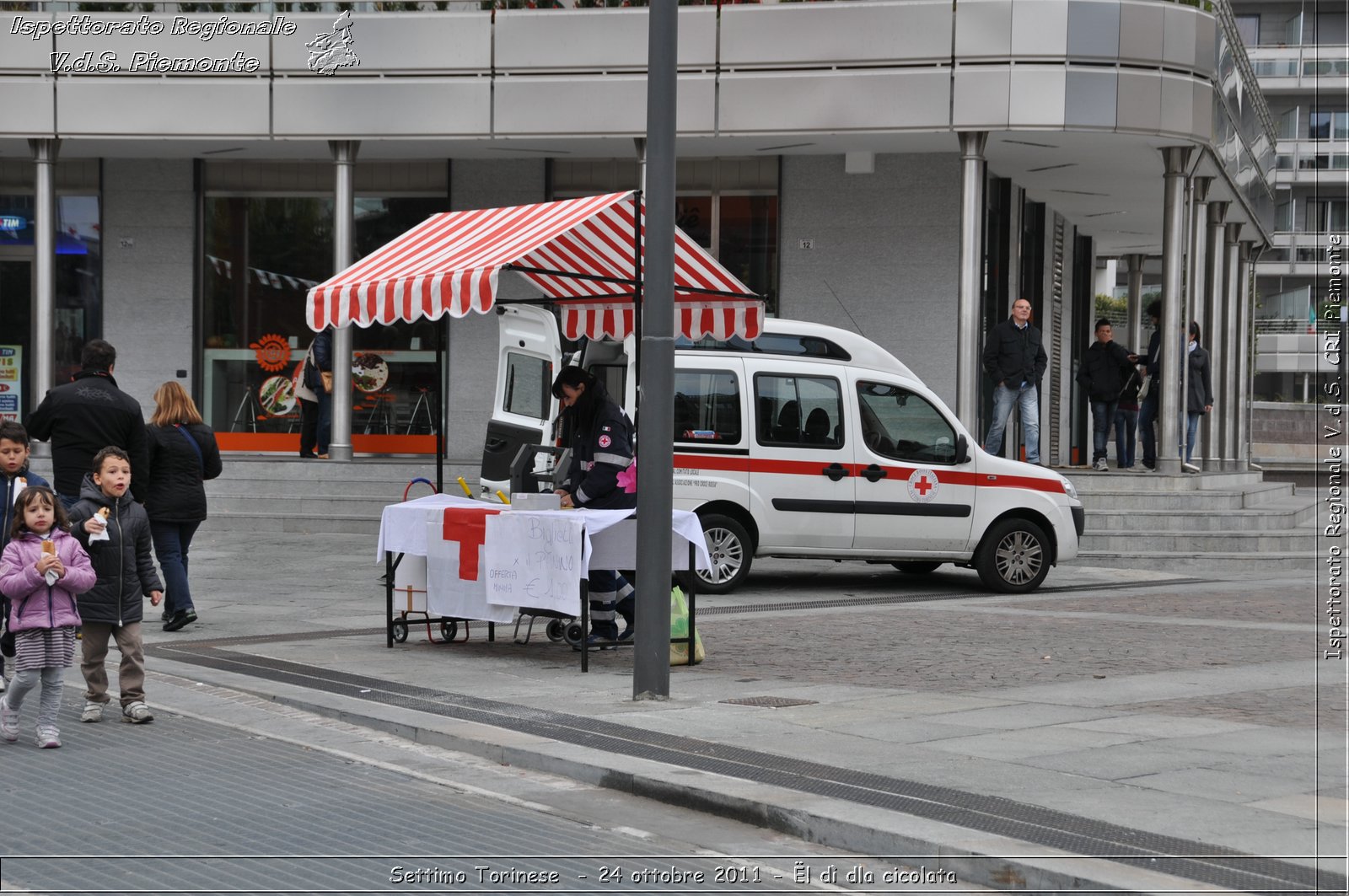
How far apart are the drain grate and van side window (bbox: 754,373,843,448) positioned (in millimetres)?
5646

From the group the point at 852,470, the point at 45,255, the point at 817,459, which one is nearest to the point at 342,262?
the point at 45,255

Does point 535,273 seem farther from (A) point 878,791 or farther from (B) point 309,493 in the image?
(B) point 309,493

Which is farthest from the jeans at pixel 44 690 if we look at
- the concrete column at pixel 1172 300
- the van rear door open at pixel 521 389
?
the concrete column at pixel 1172 300

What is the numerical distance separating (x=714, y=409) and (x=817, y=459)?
1.06 metres

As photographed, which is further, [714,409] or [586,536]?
[714,409]

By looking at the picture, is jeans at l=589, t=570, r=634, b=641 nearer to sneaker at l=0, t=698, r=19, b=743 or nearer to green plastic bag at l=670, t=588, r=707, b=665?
green plastic bag at l=670, t=588, r=707, b=665

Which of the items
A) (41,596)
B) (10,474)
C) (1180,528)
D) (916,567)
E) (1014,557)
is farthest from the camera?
(1180,528)

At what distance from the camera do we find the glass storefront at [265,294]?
82.4ft

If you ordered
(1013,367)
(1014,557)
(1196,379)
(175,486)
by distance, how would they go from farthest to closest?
(1196,379), (1013,367), (1014,557), (175,486)

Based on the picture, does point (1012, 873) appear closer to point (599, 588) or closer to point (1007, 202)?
point (599, 588)

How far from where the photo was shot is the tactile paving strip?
5234 millimetres

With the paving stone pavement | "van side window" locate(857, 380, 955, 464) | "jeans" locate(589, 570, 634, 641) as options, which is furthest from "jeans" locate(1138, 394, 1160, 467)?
"jeans" locate(589, 570, 634, 641)

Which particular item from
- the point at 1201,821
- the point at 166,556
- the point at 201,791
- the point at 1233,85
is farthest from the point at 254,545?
the point at 1233,85

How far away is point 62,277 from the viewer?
25422 mm
